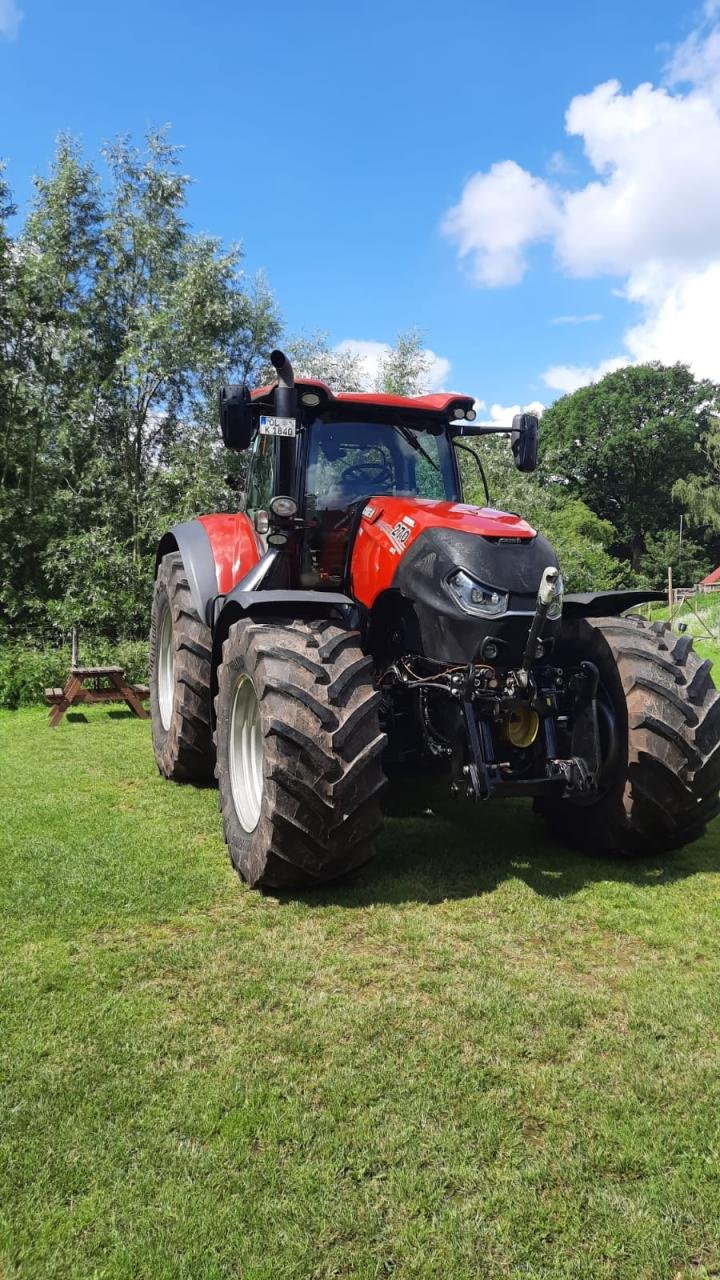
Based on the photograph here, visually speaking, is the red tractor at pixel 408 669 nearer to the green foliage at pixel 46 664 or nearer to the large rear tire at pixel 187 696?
the large rear tire at pixel 187 696

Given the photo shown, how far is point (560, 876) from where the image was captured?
4312mm

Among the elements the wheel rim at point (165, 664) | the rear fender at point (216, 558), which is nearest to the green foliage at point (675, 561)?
the wheel rim at point (165, 664)

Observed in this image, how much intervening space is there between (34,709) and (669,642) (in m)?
8.18

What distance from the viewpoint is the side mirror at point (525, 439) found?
5375mm

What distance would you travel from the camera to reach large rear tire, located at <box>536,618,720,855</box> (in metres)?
4.12

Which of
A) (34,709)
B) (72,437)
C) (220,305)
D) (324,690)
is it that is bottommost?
(34,709)

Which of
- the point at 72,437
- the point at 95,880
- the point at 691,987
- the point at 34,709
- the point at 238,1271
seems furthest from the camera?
the point at 72,437

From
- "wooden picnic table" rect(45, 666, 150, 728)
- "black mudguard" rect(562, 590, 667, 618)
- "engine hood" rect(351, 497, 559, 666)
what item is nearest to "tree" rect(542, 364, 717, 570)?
"wooden picnic table" rect(45, 666, 150, 728)

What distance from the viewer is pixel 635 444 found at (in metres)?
56.9

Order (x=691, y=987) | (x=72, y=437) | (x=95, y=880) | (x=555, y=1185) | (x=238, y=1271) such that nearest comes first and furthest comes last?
(x=238, y=1271), (x=555, y=1185), (x=691, y=987), (x=95, y=880), (x=72, y=437)

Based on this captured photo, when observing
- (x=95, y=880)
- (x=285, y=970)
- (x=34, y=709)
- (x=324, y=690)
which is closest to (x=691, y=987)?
(x=285, y=970)

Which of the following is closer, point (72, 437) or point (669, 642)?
point (669, 642)

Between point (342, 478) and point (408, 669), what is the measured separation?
4.35ft

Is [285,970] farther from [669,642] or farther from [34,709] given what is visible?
[34,709]
